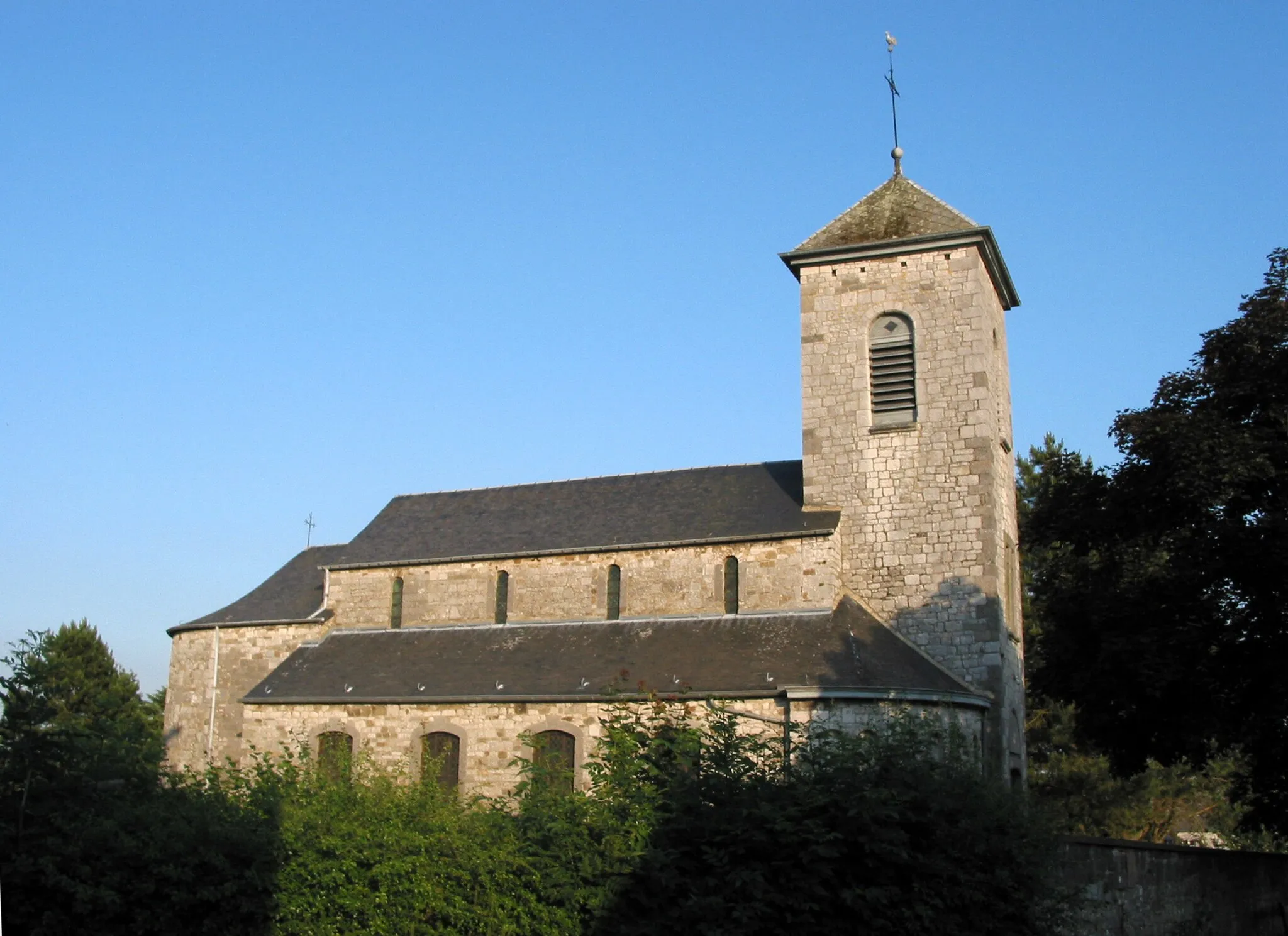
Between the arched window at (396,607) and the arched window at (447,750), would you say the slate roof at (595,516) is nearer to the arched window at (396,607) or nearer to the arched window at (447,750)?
the arched window at (396,607)

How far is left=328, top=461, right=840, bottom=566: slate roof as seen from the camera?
24422 millimetres

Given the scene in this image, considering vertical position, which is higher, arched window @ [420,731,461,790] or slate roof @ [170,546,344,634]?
slate roof @ [170,546,344,634]

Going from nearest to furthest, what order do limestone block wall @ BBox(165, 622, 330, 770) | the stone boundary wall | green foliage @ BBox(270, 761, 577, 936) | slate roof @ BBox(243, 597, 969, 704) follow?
green foliage @ BBox(270, 761, 577, 936)
the stone boundary wall
slate roof @ BBox(243, 597, 969, 704)
limestone block wall @ BBox(165, 622, 330, 770)

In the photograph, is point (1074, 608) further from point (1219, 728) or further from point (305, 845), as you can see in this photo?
point (305, 845)

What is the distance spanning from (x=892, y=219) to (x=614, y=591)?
9.48 meters

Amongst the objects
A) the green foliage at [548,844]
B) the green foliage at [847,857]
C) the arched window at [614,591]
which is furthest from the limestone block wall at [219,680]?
the green foliage at [847,857]

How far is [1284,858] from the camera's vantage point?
19.4m

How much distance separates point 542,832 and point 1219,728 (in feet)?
41.8

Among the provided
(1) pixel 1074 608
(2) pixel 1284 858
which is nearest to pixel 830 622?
(1) pixel 1074 608

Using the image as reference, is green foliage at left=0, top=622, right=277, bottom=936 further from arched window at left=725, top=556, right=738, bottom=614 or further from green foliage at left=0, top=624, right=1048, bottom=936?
arched window at left=725, top=556, right=738, bottom=614

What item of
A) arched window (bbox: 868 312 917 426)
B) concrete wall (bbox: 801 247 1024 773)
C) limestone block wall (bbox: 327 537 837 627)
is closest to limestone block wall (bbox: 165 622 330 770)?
limestone block wall (bbox: 327 537 837 627)

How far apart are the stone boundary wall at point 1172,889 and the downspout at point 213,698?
61.7ft

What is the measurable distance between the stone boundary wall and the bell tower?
427cm

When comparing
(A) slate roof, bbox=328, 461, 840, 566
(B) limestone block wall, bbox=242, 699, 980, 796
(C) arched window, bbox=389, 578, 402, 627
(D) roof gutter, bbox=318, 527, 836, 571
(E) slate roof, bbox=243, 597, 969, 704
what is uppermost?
(A) slate roof, bbox=328, 461, 840, 566
